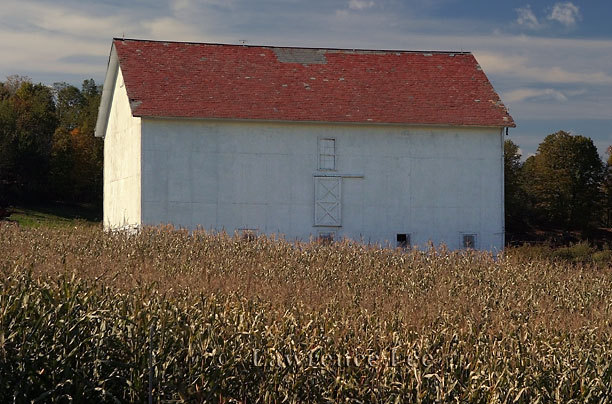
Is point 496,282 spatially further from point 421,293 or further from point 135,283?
point 135,283

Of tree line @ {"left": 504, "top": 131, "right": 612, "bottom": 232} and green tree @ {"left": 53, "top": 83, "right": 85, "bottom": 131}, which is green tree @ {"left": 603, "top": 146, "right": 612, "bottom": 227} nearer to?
tree line @ {"left": 504, "top": 131, "right": 612, "bottom": 232}

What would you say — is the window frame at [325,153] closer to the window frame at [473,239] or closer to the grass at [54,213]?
the window frame at [473,239]

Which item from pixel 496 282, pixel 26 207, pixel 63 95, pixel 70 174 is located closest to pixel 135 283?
pixel 496 282

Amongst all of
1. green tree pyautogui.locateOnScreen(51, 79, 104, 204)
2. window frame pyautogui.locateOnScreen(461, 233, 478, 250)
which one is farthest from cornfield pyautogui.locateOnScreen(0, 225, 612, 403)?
green tree pyautogui.locateOnScreen(51, 79, 104, 204)

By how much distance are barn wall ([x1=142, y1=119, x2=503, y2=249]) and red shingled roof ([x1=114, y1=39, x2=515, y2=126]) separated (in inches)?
18.8

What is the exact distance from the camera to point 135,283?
11.4 metres

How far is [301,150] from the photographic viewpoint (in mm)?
29500

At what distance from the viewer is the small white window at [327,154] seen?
29.6 metres

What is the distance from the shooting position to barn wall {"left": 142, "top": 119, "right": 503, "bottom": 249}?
2852 centimetres

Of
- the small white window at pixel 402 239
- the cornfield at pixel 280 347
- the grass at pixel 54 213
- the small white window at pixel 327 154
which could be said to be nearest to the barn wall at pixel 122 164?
the small white window at pixel 327 154

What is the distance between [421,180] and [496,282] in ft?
50.6

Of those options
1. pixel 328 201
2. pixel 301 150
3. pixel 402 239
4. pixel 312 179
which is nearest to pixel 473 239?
pixel 402 239

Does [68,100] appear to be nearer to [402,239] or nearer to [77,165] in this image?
[77,165]

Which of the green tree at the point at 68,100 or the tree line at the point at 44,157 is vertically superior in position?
the green tree at the point at 68,100
